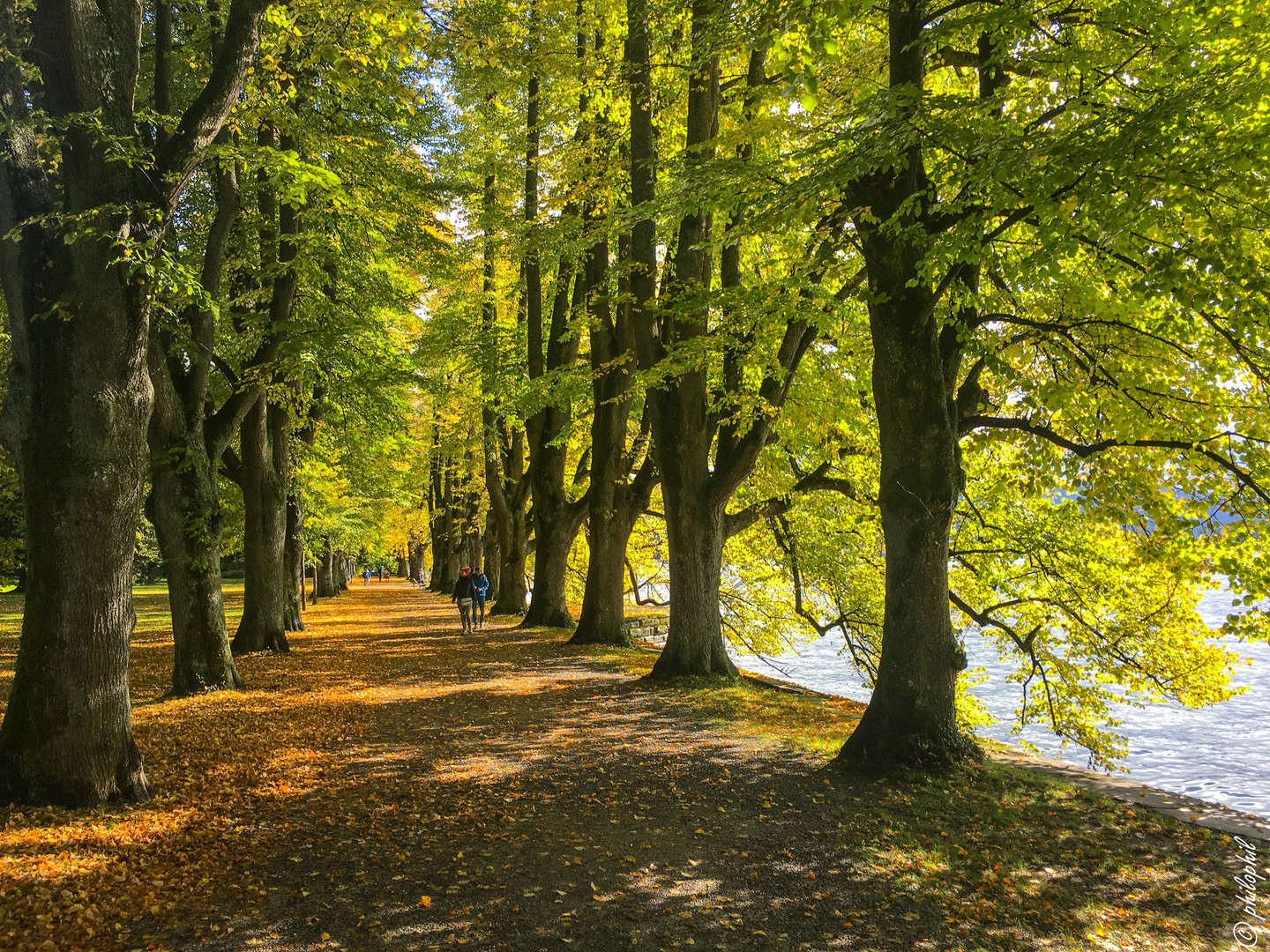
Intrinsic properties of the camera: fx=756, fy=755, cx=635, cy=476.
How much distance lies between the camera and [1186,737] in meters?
17.7

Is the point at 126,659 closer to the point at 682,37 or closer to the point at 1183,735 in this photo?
the point at 682,37

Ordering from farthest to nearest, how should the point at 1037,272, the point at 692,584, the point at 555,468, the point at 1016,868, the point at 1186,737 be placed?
the point at 555,468 → the point at 1186,737 → the point at 692,584 → the point at 1037,272 → the point at 1016,868

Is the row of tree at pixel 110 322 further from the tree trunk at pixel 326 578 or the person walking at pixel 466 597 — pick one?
the tree trunk at pixel 326 578

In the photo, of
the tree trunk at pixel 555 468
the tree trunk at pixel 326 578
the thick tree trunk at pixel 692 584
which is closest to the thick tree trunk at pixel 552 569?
the tree trunk at pixel 555 468

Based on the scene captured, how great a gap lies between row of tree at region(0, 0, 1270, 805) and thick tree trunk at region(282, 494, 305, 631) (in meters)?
1.23

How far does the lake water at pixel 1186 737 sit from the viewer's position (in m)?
13.8

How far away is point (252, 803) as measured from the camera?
590 cm

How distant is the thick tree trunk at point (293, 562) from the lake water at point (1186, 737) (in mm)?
12279

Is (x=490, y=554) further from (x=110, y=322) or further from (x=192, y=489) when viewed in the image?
(x=110, y=322)

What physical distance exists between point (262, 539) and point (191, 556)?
16.4 feet

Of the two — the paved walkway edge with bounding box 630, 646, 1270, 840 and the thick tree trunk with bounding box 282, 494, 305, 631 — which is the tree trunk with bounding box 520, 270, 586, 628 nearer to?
the thick tree trunk with bounding box 282, 494, 305, 631

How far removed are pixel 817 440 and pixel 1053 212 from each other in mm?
7719

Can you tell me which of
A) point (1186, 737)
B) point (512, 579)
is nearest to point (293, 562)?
point (512, 579)

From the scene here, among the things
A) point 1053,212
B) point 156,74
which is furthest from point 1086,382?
point 156,74
